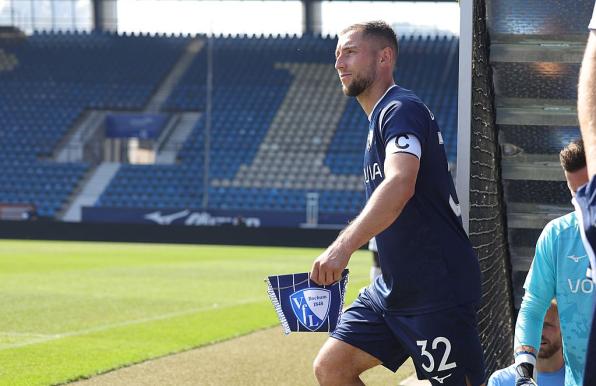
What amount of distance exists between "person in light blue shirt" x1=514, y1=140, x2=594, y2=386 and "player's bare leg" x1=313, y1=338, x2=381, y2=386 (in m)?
0.89

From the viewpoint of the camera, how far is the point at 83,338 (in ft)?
35.4

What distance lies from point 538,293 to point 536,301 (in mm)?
28

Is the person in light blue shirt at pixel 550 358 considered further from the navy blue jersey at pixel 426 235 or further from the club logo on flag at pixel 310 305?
the club logo on flag at pixel 310 305

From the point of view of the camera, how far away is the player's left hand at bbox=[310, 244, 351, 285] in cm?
384

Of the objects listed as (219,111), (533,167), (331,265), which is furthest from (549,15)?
(219,111)

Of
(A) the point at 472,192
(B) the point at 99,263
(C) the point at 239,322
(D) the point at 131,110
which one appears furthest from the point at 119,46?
(A) the point at 472,192

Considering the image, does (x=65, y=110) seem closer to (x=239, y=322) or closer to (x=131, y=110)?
(x=131, y=110)

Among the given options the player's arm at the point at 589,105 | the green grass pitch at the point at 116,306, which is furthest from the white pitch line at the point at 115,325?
the player's arm at the point at 589,105

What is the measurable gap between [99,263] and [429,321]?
18.9 meters

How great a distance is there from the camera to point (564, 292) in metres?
3.80

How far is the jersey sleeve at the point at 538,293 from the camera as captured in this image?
383cm

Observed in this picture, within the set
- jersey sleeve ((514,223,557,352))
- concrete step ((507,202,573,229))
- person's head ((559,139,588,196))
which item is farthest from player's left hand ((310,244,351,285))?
concrete step ((507,202,573,229))

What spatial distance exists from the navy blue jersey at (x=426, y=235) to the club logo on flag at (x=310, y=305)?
1.06ft

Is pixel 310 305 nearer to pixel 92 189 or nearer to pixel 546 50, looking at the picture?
pixel 546 50
